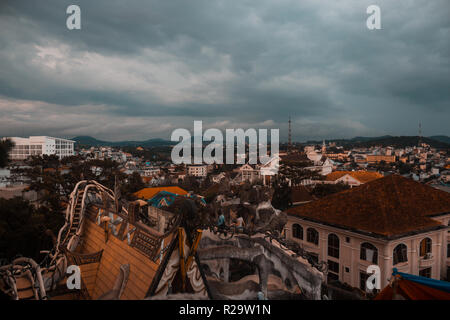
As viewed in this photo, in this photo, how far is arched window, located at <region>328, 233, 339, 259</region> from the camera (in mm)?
17031

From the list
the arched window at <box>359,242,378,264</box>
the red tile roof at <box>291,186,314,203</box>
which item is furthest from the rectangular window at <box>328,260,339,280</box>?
the red tile roof at <box>291,186,314,203</box>

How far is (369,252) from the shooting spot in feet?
49.8

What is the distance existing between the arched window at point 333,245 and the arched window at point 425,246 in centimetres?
493

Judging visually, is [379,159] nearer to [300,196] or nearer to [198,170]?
[198,170]

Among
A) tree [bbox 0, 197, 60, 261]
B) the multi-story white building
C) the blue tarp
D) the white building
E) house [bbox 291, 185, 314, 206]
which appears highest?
the multi-story white building

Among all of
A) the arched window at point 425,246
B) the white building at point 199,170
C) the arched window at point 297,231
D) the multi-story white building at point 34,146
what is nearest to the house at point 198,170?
the white building at point 199,170

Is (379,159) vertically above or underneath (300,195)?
above

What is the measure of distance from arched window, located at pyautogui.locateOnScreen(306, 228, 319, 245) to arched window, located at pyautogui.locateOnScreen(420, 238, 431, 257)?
6167 mm

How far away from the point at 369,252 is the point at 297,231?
5447 millimetres

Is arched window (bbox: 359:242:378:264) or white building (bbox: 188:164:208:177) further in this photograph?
white building (bbox: 188:164:208:177)

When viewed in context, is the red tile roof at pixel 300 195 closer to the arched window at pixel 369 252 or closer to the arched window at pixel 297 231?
the arched window at pixel 297 231

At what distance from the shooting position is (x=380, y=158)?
418 ft

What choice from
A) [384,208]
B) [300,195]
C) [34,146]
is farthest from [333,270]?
[34,146]

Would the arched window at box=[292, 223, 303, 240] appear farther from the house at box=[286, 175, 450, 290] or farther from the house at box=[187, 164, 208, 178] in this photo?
the house at box=[187, 164, 208, 178]
